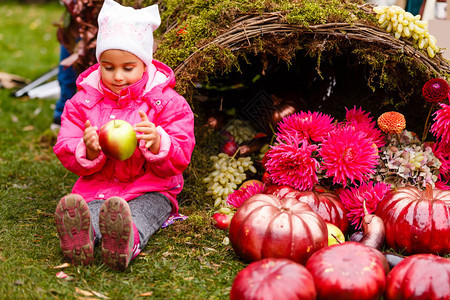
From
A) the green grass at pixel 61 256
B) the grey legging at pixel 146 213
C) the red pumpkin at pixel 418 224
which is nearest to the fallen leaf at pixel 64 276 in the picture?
the green grass at pixel 61 256

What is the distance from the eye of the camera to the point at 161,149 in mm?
2760

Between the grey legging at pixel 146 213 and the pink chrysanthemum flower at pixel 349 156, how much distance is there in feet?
3.39

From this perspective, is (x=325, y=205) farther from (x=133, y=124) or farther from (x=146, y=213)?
(x=133, y=124)

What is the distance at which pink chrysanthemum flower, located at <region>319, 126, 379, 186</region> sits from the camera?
3.03 m

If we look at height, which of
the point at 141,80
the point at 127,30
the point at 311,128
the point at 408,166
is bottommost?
the point at 408,166

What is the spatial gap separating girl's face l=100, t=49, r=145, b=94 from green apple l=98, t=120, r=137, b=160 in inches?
14.8

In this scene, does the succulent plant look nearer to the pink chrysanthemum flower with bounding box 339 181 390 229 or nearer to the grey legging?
the pink chrysanthemum flower with bounding box 339 181 390 229

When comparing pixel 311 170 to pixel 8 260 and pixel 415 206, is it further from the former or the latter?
pixel 8 260

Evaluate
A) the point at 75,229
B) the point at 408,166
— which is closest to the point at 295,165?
the point at 408,166

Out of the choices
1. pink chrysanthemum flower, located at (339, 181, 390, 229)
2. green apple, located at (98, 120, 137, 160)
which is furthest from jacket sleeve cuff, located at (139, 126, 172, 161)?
pink chrysanthemum flower, located at (339, 181, 390, 229)

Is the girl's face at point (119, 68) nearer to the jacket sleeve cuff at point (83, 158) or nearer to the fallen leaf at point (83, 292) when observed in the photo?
the jacket sleeve cuff at point (83, 158)

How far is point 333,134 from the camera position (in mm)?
3123

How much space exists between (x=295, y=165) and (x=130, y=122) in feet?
3.48

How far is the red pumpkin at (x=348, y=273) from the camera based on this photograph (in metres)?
2.12
